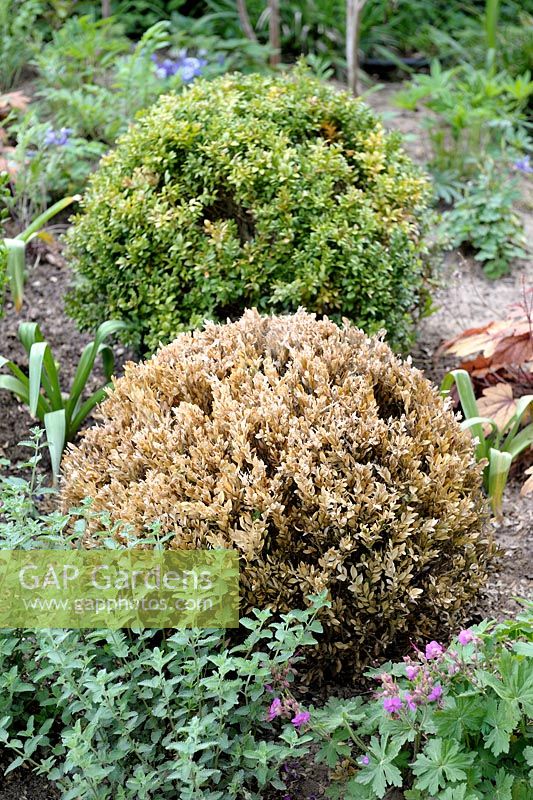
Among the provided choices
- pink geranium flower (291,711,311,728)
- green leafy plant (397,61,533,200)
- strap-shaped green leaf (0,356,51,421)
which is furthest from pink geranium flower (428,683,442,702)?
green leafy plant (397,61,533,200)

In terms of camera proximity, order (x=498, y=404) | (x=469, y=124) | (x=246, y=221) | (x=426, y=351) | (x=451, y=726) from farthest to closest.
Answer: (x=469, y=124) → (x=426, y=351) → (x=246, y=221) → (x=498, y=404) → (x=451, y=726)

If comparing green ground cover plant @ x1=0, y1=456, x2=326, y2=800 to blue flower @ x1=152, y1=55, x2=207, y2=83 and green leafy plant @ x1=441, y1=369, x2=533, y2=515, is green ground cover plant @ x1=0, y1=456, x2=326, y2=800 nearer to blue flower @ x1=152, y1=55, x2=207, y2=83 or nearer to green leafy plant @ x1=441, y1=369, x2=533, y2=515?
green leafy plant @ x1=441, y1=369, x2=533, y2=515

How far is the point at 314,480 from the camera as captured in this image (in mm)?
2641

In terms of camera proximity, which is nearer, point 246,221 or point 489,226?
point 246,221

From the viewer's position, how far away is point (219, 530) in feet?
8.51

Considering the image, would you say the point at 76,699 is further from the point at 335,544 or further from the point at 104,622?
the point at 335,544

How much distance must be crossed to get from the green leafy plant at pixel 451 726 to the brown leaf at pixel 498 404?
1.39 meters

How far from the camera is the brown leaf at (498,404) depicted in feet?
12.0

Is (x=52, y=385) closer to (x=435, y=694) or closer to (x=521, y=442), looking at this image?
(x=521, y=442)

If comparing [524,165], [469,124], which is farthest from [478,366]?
[469,124]

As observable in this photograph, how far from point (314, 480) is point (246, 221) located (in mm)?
1671

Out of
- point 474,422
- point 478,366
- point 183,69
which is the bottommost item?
point 478,366

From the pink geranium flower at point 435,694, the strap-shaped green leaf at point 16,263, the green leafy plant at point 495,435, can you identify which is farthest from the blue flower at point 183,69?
the pink geranium flower at point 435,694

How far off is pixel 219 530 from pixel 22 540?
517mm
